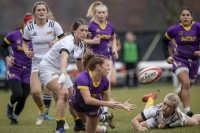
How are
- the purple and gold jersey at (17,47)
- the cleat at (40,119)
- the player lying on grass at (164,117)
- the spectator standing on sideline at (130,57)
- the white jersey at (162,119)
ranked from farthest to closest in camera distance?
the spectator standing on sideline at (130,57) → the purple and gold jersey at (17,47) → the cleat at (40,119) → the white jersey at (162,119) → the player lying on grass at (164,117)

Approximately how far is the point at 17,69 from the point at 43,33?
1.27 metres

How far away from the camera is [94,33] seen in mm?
12695

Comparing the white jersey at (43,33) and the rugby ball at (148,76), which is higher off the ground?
the white jersey at (43,33)

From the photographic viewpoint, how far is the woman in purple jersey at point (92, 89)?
29.6 feet

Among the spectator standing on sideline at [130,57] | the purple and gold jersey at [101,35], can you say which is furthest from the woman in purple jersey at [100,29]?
the spectator standing on sideline at [130,57]

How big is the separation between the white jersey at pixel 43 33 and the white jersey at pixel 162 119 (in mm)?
2132

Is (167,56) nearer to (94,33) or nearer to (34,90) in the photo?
(94,33)

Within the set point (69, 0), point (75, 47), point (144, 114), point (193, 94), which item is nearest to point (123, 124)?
point (144, 114)

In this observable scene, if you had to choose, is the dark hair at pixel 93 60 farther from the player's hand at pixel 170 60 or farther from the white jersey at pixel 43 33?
the player's hand at pixel 170 60

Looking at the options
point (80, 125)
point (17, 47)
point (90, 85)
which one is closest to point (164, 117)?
point (80, 125)

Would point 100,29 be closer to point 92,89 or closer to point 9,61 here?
point 9,61

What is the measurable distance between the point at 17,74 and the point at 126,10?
25011 millimetres

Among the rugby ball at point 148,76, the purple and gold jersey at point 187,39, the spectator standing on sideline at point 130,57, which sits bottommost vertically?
the spectator standing on sideline at point 130,57

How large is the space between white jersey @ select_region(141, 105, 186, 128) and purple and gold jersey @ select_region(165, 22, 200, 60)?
178 cm
